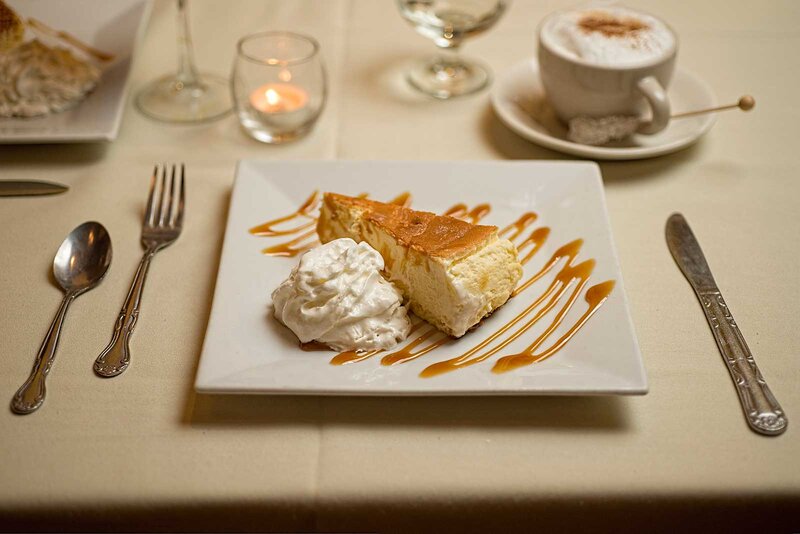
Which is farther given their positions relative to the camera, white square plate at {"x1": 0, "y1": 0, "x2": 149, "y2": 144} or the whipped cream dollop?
white square plate at {"x1": 0, "y1": 0, "x2": 149, "y2": 144}

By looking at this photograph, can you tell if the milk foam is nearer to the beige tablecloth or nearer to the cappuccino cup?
the cappuccino cup

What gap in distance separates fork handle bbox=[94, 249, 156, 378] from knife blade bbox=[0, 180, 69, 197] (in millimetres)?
283

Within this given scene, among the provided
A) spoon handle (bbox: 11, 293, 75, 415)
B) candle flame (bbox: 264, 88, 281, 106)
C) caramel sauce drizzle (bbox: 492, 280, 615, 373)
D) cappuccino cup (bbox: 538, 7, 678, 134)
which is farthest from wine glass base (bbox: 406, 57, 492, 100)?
spoon handle (bbox: 11, 293, 75, 415)

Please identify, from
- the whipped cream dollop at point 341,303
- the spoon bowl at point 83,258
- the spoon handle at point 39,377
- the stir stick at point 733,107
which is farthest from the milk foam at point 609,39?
the spoon handle at point 39,377

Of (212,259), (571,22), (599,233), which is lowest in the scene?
(212,259)

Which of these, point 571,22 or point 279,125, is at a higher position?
point 571,22

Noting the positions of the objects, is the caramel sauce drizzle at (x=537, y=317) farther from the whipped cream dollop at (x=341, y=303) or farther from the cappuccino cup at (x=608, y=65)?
the cappuccino cup at (x=608, y=65)

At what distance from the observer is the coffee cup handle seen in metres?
1.30

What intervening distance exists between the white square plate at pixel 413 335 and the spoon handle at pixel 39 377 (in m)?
0.21

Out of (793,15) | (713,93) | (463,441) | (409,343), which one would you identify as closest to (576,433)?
(463,441)

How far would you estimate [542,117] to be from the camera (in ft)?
Result: 4.82

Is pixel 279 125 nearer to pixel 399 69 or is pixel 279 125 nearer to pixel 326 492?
pixel 399 69

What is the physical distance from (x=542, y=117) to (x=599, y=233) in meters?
0.43

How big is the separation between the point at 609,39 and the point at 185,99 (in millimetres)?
846
